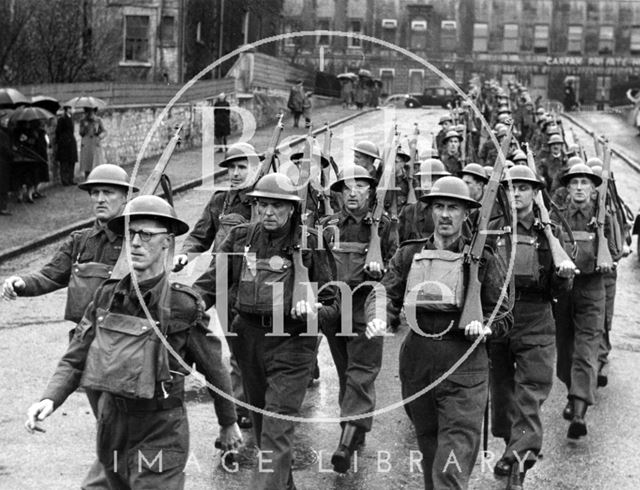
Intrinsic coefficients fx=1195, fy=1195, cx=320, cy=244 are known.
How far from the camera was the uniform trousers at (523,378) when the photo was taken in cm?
835

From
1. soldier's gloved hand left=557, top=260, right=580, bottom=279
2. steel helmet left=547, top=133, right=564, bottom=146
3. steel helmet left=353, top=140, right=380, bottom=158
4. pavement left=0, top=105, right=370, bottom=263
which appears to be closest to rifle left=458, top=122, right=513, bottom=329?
soldier's gloved hand left=557, top=260, right=580, bottom=279

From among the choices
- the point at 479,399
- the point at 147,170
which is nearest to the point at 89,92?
the point at 147,170

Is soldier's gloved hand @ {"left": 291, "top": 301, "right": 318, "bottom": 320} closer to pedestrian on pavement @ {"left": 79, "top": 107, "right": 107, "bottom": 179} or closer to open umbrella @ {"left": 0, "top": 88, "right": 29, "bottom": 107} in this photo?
open umbrella @ {"left": 0, "top": 88, "right": 29, "bottom": 107}

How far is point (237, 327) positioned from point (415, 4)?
65.4 meters

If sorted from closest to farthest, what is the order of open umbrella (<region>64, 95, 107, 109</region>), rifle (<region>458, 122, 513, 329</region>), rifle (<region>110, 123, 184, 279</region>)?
rifle (<region>110, 123, 184, 279</region>) < rifle (<region>458, 122, 513, 329</region>) < open umbrella (<region>64, 95, 107, 109</region>)

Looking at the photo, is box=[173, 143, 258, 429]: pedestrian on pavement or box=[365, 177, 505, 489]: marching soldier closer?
box=[365, 177, 505, 489]: marching soldier

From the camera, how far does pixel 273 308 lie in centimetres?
741

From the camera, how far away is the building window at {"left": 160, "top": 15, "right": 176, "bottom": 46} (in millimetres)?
44500

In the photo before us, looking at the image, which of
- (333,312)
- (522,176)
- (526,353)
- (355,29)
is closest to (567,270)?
(526,353)

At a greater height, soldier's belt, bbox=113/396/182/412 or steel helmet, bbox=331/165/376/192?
steel helmet, bbox=331/165/376/192

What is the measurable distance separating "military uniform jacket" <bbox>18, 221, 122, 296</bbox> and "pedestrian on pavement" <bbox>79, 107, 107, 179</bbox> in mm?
16970

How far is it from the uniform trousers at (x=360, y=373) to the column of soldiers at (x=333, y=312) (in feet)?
0.05

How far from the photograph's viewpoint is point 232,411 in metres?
6.23

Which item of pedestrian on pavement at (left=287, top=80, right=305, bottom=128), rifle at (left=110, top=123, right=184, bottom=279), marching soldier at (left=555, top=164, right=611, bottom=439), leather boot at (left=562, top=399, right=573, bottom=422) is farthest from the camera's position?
pedestrian on pavement at (left=287, top=80, right=305, bottom=128)
